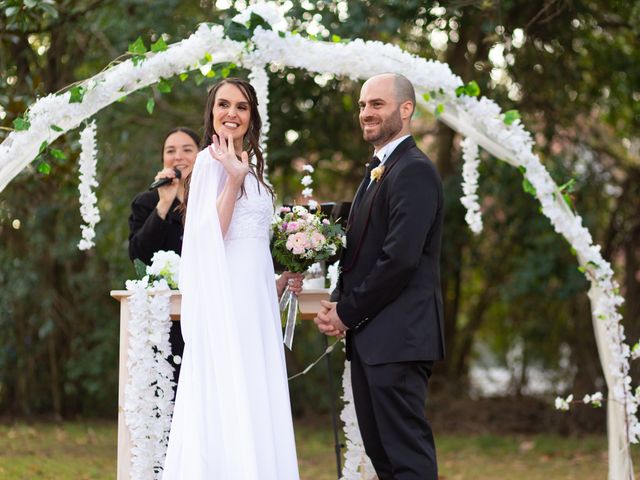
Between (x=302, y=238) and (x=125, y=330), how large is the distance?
1.18 m

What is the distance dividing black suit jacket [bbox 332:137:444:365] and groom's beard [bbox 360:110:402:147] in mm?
81

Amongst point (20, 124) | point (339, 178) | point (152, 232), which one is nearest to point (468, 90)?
point (152, 232)

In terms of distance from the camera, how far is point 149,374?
14.8 ft

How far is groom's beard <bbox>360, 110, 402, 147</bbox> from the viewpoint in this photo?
13.3 ft

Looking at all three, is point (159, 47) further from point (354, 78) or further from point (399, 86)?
point (399, 86)

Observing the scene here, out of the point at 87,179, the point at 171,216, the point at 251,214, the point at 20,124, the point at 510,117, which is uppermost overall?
the point at 510,117

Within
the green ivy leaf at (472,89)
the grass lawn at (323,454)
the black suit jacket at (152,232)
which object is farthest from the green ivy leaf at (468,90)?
the grass lawn at (323,454)

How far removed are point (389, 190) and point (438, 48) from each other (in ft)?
19.1

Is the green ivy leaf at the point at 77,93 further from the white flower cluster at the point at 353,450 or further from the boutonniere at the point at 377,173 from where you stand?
the white flower cluster at the point at 353,450

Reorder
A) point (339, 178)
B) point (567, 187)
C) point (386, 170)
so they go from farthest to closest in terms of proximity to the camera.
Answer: point (339, 178) < point (567, 187) < point (386, 170)

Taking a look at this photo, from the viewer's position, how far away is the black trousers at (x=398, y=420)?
12.5ft

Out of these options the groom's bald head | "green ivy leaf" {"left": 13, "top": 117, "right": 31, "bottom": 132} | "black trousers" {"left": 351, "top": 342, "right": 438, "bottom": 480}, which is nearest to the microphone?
"green ivy leaf" {"left": 13, "top": 117, "right": 31, "bottom": 132}

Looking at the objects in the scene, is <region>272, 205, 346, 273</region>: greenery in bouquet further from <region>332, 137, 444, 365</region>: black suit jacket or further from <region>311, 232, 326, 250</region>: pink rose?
<region>332, 137, 444, 365</region>: black suit jacket

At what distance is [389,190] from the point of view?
3.92 metres
